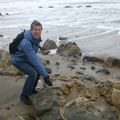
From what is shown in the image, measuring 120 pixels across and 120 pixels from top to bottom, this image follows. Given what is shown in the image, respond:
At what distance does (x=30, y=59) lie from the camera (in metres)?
5.10

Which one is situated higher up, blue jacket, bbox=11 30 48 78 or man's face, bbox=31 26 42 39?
man's face, bbox=31 26 42 39

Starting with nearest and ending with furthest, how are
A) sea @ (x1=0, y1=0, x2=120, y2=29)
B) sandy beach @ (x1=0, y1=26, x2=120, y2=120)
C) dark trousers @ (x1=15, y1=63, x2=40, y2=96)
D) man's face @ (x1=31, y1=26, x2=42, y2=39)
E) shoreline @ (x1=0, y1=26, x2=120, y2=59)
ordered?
man's face @ (x1=31, y1=26, x2=42, y2=39) < dark trousers @ (x1=15, y1=63, x2=40, y2=96) < sandy beach @ (x1=0, y1=26, x2=120, y2=120) < shoreline @ (x1=0, y1=26, x2=120, y2=59) < sea @ (x1=0, y1=0, x2=120, y2=29)

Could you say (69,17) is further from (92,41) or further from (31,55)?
(31,55)

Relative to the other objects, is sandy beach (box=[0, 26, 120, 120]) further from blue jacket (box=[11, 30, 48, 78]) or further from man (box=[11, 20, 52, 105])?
blue jacket (box=[11, 30, 48, 78])

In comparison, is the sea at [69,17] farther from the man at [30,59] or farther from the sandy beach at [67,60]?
the man at [30,59]

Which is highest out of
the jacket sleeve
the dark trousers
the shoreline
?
the jacket sleeve

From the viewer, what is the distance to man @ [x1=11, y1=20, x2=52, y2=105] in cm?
502

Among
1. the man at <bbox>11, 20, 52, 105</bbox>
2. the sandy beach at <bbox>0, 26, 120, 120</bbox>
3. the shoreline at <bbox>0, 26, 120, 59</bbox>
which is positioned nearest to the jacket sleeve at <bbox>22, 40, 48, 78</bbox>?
the man at <bbox>11, 20, 52, 105</bbox>

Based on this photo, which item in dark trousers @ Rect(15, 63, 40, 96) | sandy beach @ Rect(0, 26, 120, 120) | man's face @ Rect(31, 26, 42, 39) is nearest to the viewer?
man's face @ Rect(31, 26, 42, 39)

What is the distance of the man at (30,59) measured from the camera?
16.5 ft

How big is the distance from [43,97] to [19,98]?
1057mm

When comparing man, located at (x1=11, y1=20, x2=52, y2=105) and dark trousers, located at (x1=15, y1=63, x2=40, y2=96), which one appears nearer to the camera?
man, located at (x1=11, y1=20, x2=52, y2=105)

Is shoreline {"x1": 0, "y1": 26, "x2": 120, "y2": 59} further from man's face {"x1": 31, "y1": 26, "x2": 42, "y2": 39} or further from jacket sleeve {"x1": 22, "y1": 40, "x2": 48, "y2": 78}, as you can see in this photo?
man's face {"x1": 31, "y1": 26, "x2": 42, "y2": 39}

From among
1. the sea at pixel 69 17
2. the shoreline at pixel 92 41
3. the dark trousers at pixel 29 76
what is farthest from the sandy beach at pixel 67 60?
the sea at pixel 69 17
